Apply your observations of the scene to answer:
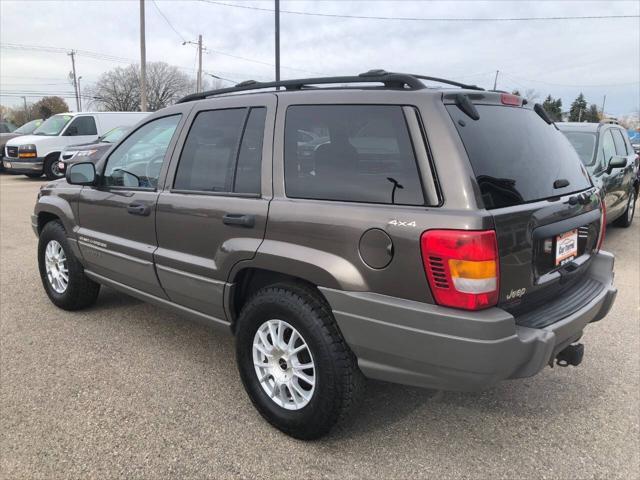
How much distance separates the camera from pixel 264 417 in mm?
2783

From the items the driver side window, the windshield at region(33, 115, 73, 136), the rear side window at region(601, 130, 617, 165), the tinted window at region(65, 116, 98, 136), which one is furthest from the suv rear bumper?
the windshield at region(33, 115, 73, 136)

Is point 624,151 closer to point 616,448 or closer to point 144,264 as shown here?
point 616,448

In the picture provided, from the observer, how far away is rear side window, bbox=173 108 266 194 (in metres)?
2.88

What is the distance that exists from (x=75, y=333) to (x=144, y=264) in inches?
40.8

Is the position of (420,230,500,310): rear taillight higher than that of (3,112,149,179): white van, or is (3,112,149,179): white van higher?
(3,112,149,179): white van

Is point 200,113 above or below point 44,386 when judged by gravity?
above

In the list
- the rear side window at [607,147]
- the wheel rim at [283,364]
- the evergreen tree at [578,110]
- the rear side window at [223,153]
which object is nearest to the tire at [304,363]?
the wheel rim at [283,364]

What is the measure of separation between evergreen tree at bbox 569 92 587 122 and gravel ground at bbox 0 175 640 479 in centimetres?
6543

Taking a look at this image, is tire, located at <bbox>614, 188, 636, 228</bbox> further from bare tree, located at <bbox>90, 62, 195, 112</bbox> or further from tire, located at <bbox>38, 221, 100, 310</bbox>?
bare tree, located at <bbox>90, 62, 195, 112</bbox>

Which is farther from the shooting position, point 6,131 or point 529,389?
point 6,131

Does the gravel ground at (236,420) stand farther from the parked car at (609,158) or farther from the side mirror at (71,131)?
the side mirror at (71,131)

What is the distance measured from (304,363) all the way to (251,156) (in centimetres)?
118

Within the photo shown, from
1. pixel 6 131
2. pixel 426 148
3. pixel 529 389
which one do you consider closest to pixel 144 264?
pixel 426 148

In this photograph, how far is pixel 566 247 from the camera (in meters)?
2.61
